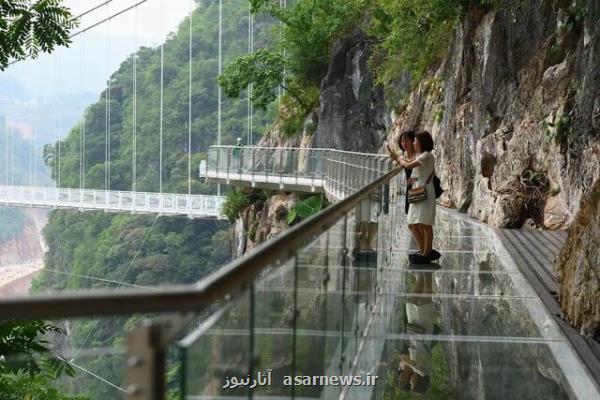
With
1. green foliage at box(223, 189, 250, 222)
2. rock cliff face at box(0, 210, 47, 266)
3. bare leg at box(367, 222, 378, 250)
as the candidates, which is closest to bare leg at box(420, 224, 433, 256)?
bare leg at box(367, 222, 378, 250)

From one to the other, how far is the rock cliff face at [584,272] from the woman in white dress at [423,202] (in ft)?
6.75

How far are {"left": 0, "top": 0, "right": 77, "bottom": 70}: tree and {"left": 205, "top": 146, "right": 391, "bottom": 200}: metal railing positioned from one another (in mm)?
10371

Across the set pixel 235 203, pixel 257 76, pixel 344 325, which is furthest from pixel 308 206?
pixel 344 325

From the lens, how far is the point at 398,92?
88.6 ft

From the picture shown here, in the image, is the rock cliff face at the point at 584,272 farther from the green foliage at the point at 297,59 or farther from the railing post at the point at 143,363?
the green foliage at the point at 297,59

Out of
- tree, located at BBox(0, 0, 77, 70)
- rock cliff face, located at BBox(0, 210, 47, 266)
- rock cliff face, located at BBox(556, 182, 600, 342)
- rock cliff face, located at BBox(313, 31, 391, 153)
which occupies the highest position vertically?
rock cliff face, located at BBox(313, 31, 391, 153)

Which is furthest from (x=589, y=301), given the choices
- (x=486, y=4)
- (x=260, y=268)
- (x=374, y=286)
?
(x=486, y=4)

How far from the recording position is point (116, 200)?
162ft

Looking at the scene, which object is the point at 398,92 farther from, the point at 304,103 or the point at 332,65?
the point at 304,103

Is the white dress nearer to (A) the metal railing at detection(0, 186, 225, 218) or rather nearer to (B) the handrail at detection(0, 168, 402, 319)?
(B) the handrail at detection(0, 168, 402, 319)

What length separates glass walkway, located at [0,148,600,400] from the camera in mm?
1500

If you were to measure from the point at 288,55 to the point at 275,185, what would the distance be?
7244 mm

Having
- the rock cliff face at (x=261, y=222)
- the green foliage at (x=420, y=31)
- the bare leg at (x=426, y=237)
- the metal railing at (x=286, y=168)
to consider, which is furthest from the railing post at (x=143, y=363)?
the rock cliff face at (x=261, y=222)

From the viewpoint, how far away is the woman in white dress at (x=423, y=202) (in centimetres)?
788
